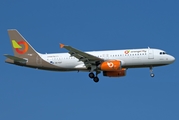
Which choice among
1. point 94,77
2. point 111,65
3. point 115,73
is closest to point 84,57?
point 94,77

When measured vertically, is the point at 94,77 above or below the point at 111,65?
below

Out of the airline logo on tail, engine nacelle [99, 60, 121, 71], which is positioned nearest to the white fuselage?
engine nacelle [99, 60, 121, 71]

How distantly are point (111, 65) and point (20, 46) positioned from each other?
14475 mm

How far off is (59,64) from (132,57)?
10.1 metres

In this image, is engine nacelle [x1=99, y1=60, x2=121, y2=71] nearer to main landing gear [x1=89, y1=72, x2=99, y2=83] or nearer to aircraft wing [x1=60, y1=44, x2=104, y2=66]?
aircraft wing [x1=60, y1=44, x2=104, y2=66]

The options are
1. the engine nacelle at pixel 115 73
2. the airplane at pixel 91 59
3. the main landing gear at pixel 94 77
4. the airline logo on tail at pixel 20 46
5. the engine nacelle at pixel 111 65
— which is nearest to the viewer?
the engine nacelle at pixel 111 65

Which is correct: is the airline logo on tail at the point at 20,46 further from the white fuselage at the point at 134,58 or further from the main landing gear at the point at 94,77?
the main landing gear at the point at 94,77

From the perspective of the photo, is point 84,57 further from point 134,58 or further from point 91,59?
point 134,58

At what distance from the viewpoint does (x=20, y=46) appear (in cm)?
6794

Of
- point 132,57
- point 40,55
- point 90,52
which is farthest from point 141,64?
point 40,55

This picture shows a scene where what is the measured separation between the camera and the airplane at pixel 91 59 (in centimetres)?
6219

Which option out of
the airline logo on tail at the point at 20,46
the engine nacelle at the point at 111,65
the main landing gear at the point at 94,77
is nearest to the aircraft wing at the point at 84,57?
the engine nacelle at the point at 111,65

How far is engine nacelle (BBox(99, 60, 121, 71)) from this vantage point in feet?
201

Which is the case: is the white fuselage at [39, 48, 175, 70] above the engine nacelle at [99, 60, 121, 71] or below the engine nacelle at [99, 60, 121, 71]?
above
